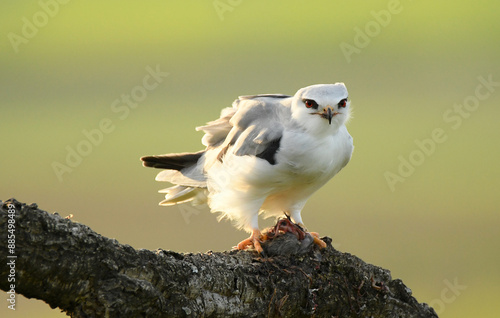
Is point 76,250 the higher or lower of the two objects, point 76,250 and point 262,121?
the lower

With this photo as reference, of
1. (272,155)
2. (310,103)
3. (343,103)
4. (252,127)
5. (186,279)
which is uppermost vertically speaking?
(343,103)

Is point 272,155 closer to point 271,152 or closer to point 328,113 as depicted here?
point 271,152

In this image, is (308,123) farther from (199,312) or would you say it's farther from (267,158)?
(199,312)

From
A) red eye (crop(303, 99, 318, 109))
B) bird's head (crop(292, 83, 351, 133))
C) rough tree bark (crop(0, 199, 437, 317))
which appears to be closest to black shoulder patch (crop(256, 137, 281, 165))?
bird's head (crop(292, 83, 351, 133))

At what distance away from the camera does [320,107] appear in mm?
6676

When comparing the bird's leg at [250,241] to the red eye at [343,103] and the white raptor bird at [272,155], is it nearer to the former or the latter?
the white raptor bird at [272,155]

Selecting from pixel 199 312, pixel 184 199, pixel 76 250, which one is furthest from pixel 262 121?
pixel 76 250

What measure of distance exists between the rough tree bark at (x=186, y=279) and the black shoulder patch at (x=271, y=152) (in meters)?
0.94

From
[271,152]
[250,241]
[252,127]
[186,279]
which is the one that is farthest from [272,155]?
[186,279]

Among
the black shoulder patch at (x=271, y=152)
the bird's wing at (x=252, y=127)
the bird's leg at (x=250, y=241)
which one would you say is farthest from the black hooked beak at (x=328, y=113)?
the bird's leg at (x=250, y=241)

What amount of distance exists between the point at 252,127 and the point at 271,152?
490mm

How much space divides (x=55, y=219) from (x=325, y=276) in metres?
2.99

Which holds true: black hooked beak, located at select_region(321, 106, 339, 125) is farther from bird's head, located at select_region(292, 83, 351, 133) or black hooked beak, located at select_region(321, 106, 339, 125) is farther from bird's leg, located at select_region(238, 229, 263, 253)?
bird's leg, located at select_region(238, 229, 263, 253)

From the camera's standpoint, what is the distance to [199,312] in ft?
15.9
